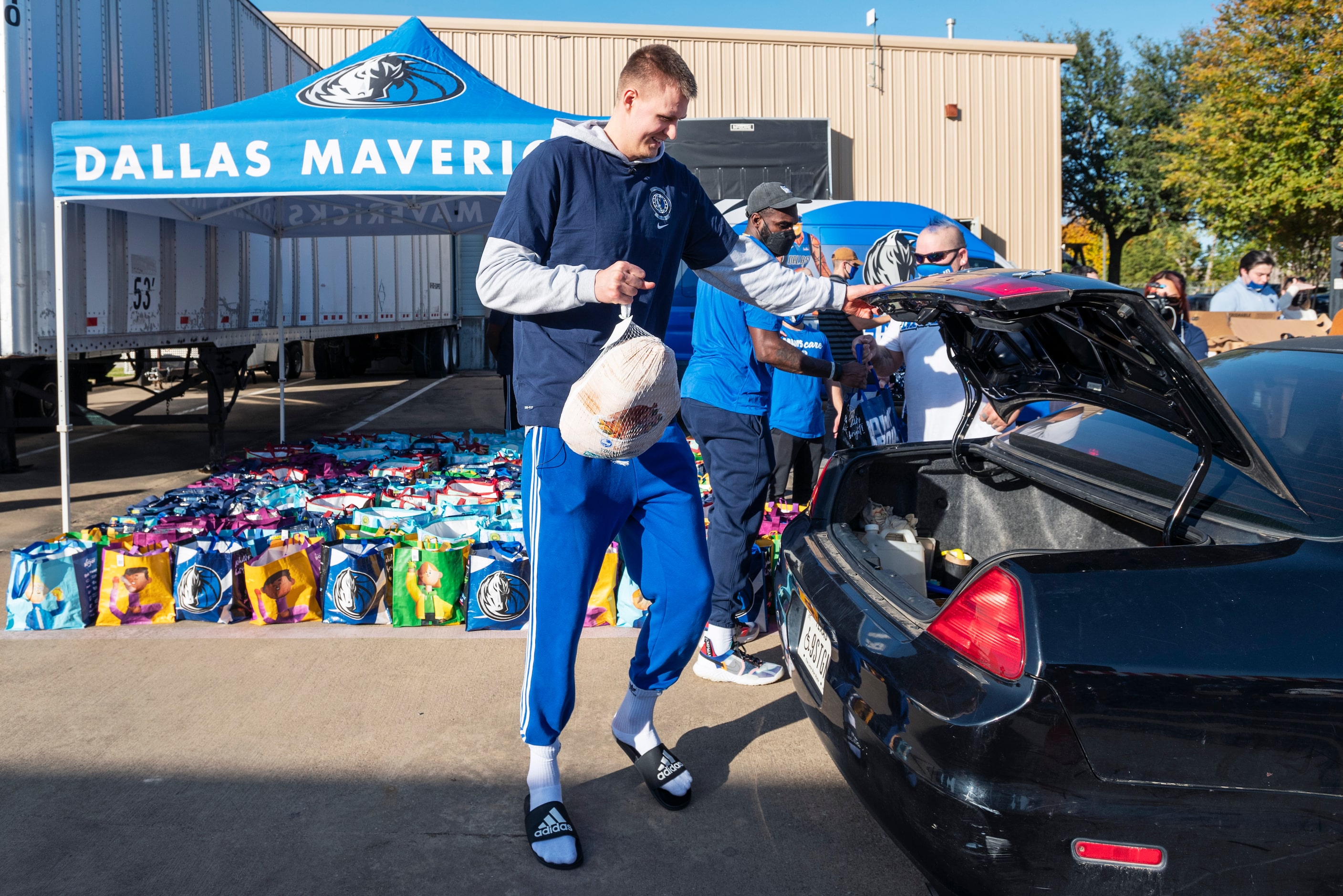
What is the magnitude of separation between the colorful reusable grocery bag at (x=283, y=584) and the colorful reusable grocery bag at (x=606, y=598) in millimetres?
1215

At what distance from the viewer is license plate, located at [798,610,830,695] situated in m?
2.54

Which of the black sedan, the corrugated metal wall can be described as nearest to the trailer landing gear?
the black sedan

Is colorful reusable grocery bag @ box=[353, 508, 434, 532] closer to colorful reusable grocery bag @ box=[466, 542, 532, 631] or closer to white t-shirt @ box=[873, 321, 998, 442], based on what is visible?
colorful reusable grocery bag @ box=[466, 542, 532, 631]

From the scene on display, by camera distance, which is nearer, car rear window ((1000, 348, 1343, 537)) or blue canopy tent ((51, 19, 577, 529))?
car rear window ((1000, 348, 1343, 537))

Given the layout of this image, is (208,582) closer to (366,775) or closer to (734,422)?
(366,775)

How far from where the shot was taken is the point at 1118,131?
30.1m

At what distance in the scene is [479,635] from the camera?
4.51 m

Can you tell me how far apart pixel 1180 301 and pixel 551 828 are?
14.7ft

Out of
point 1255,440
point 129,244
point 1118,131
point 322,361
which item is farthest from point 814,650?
point 1118,131

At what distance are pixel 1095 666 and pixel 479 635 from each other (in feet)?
10.1

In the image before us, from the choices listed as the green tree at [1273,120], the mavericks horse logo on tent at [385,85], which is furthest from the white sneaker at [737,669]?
the green tree at [1273,120]

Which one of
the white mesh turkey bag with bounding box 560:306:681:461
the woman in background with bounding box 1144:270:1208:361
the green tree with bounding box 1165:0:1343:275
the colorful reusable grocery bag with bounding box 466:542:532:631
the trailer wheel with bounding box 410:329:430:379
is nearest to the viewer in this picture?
the white mesh turkey bag with bounding box 560:306:681:461

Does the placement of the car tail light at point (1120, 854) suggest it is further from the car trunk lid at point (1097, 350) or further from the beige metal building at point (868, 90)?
the beige metal building at point (868, 90)

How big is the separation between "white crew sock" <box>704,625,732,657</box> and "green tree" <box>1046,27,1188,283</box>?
96.3 ft
